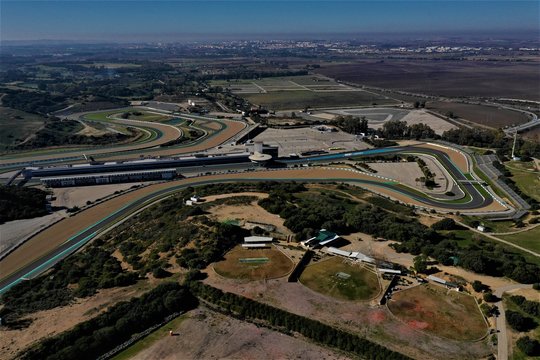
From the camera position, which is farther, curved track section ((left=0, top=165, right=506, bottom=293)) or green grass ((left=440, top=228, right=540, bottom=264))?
curved track section ((left=0, top=165, right=506, bottom=293))

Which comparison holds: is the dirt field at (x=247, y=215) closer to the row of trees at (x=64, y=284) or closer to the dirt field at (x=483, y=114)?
the row of trees at (x=64, y=284)

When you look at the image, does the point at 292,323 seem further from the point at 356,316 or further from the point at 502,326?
the point at 502,326

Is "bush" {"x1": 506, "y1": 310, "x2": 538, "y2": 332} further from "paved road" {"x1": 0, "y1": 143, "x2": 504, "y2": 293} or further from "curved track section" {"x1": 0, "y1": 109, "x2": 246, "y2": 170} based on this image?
"curved track section" {"x1": 0, "y1": 109, "x2": 246, "y2": 170}

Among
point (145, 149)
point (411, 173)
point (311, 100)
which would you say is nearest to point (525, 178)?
point (411, 173)

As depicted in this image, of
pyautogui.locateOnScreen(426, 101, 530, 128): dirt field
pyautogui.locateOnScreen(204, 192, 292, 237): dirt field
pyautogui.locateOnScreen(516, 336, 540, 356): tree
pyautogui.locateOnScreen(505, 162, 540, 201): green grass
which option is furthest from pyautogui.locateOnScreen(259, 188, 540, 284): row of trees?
pyautogui.locateOnScreen(426, 101, 530, 128): dirt field

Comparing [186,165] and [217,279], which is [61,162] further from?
[217,279]

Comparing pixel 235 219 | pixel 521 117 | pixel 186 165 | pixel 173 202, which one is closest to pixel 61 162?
pixel 186 165
